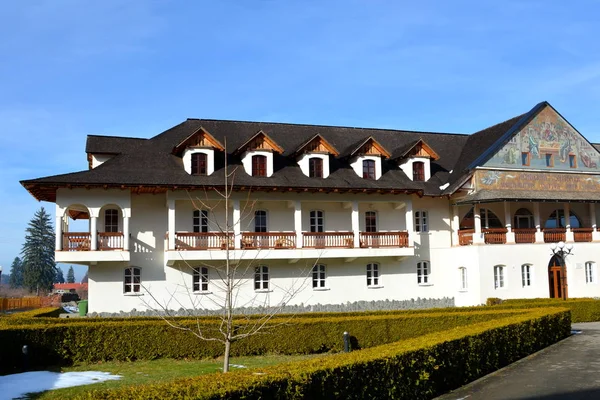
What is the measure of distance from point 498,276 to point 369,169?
9243mm

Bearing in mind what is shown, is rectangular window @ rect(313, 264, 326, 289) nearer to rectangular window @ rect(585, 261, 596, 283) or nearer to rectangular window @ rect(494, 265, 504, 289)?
rectangular window @ rect(494, 265, 504, 289)

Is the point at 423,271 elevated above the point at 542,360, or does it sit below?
above

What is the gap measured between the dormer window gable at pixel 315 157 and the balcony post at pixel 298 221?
1809 mm

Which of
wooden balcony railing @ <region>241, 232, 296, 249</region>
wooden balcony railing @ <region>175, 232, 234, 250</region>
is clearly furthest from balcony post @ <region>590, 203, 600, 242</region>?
wooden balcony railing @ <region>175, 232, 234, 250</region>

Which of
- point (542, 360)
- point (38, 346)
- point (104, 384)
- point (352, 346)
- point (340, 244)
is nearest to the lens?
point (104, 384)

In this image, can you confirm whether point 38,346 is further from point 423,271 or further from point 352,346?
point 423,271

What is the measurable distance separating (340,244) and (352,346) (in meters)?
9.90

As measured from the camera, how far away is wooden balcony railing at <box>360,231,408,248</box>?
2989 cm

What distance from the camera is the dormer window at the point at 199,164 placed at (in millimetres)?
28328

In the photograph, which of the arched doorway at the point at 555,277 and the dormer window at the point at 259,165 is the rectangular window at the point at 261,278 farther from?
the arched doorway at the point at 555,277

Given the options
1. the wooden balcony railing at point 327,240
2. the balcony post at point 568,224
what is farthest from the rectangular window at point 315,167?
the balcony post at point 568,224

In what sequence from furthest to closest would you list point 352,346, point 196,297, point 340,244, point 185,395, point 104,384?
point 340,244
point 196,297
point 352,346
point 104,384
point 185,395

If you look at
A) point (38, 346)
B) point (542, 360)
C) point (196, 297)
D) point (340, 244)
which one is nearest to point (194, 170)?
point (196, 297)

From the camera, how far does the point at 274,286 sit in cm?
2905
